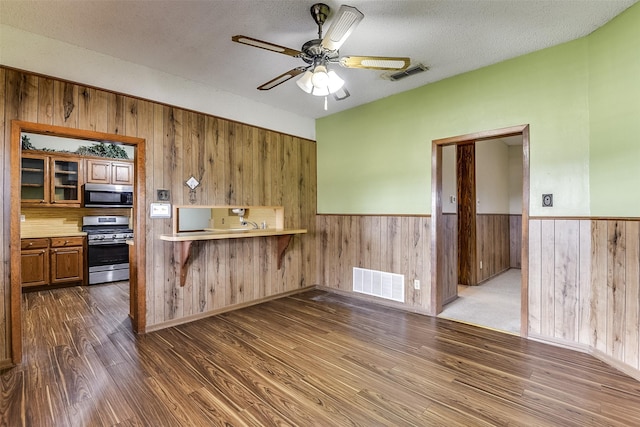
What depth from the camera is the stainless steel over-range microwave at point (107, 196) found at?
520cm

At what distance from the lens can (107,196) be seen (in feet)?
17.7

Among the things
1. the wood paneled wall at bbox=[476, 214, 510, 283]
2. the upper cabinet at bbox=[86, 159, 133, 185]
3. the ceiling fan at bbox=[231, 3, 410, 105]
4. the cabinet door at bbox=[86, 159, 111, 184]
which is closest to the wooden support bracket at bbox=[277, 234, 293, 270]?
the ceiling fan at bbox=[231, 3, 410, 105]

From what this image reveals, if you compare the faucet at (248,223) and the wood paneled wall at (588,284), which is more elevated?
the faucet at (248,223)

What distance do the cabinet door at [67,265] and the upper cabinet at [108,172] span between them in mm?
1276

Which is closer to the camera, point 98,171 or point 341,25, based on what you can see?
point 341,25

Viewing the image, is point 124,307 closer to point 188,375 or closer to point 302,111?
point 188,375

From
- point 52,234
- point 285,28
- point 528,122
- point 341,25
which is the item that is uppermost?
point 285,28

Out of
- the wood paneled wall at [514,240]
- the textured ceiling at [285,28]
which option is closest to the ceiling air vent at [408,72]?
the textured ceiling at [285,28]

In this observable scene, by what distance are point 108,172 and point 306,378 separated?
18.0 ft

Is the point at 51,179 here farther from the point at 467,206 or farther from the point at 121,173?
the point at 467,206

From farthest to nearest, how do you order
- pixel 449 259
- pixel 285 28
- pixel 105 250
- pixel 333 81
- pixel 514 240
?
pixel 514 240, pixel 105 250, pixel 449 259, pixel 285 28, pixel 333 81

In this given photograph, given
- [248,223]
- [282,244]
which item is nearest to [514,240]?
[282,244]

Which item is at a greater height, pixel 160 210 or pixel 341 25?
pixel 341 25

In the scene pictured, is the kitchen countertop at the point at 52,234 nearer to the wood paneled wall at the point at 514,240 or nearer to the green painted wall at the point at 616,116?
the green painted wall at the point at 616,116
